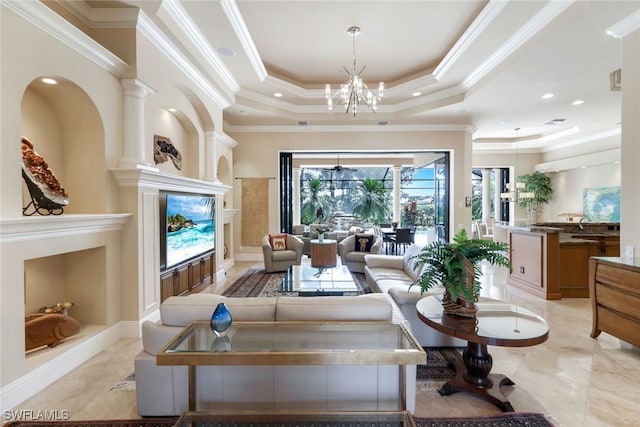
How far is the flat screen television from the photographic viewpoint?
386 centimetres

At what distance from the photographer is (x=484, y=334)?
6.39 ft

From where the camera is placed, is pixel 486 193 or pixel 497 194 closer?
pixel 497 194

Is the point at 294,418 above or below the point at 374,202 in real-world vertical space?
below

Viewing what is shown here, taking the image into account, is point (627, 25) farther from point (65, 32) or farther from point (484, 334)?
point (65, 32)

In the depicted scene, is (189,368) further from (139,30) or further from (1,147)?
(139,30)

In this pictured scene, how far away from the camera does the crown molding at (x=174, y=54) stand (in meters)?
3.35

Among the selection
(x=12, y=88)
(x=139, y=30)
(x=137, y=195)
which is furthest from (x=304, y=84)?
(x=12, y=88)

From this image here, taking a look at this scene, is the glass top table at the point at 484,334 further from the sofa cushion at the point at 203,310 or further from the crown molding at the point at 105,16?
the crown molding at the point at 105,16

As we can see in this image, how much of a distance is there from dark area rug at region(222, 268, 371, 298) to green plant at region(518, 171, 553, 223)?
7.93 m

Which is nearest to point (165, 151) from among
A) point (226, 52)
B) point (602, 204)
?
point (226, 52)

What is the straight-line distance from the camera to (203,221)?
5082 mm

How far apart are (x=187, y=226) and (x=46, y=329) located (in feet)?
6.83

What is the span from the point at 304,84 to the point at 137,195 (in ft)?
14.0

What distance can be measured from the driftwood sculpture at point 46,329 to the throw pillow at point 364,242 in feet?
15.4
